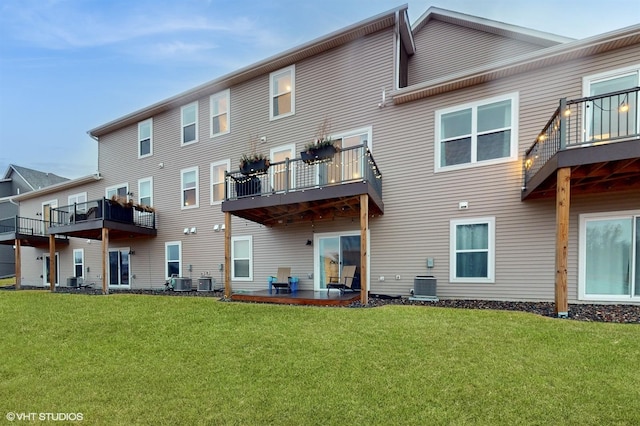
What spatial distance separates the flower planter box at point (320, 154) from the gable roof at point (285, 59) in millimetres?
4284

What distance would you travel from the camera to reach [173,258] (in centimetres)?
1316

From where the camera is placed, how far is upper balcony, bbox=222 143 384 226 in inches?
302

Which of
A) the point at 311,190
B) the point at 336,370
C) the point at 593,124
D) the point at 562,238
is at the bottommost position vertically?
the point at 336,370

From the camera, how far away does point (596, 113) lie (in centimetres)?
677

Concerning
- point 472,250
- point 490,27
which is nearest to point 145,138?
point 472,250

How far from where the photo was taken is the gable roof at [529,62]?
21.5ft

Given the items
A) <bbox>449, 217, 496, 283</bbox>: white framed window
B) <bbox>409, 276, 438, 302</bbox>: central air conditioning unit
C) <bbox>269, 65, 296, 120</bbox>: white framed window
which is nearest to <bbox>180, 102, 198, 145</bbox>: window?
<bbox>269, 65, 296, 120</bbox>: white framed window

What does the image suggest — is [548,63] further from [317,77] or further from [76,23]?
[76,23]

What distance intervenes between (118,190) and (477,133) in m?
16.2

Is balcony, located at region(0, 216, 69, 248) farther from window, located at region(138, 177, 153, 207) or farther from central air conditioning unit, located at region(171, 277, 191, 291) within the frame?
central air conditioning unit, located at region(171, 277, 191, 291)

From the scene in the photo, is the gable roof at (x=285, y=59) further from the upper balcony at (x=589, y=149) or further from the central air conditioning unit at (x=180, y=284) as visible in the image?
the central air conditioning unit at (x=180, y=284)

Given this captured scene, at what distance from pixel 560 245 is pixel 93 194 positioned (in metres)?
19.8

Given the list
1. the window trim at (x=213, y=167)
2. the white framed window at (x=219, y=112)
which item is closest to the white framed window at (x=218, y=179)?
the window trim at (x=213, y=167)

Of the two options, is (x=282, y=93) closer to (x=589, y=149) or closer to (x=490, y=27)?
(x=490, y=27)
